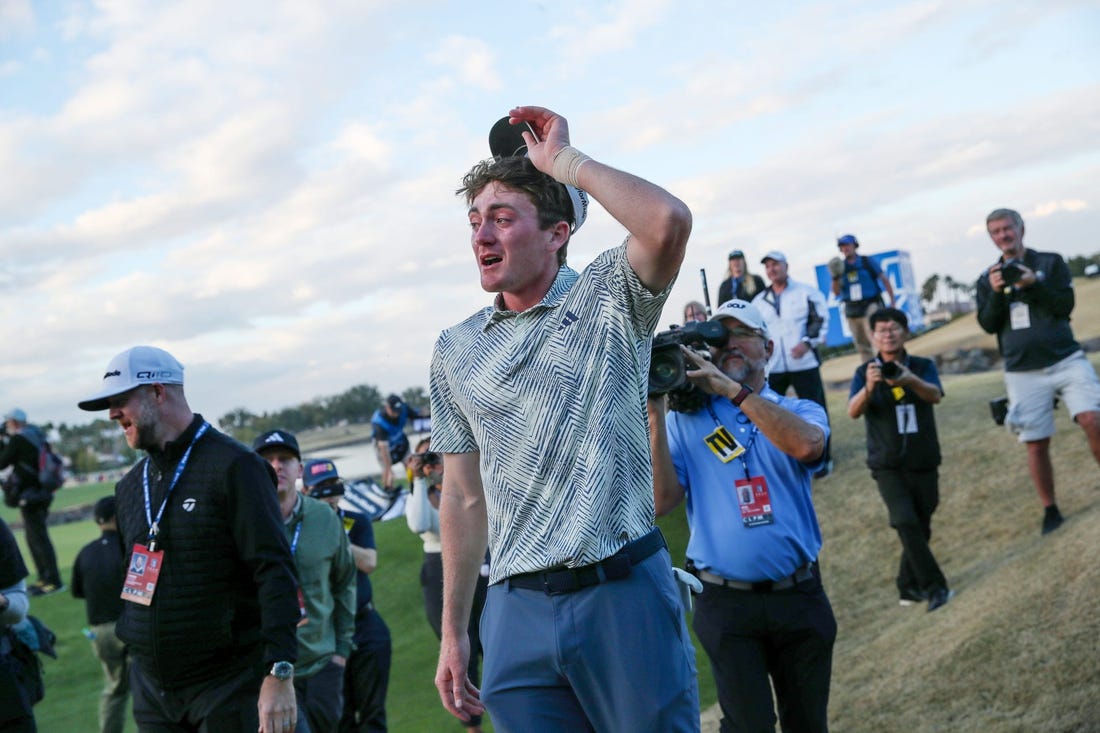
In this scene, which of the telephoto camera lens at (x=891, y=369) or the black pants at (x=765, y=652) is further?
the telephoto camera lens at (x=891, y=369)

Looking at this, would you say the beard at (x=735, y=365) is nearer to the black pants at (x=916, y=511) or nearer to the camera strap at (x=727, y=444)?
the camera strap at (x=727, y=444)

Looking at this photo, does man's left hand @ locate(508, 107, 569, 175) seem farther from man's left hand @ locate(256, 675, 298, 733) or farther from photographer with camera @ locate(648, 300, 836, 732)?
man's left hand @ locate(256, 675, 298, 733)

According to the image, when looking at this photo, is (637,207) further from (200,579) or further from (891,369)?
(891,369)

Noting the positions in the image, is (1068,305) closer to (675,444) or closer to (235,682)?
(675,444)

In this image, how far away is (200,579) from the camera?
13.6 ft

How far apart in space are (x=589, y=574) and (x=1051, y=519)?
729cm

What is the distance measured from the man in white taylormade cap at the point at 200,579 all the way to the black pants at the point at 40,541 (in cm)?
1106

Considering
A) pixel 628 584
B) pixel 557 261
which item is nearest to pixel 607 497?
pixel 628 584

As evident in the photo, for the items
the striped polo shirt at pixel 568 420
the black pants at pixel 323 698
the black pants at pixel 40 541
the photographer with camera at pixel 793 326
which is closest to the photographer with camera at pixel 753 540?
the striped polo shirt at pixel 568 420

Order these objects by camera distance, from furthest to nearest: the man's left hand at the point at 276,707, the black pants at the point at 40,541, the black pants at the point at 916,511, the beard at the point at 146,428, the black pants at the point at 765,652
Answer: the black pants at the point at 40,541
the black pants at the point at 916,511
the black pants at the point at 765,652
the beard at the point at 146,428
the man's left hand at the point at 276,707

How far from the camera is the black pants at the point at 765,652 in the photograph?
447 centimetres

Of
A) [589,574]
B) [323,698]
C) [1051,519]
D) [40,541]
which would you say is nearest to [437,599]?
[323,698]

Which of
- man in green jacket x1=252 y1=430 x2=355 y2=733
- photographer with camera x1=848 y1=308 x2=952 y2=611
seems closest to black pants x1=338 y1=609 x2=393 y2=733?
man in green jacket x1=252 y1=430 x2=355 y2=733

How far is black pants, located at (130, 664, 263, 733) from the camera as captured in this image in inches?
160
